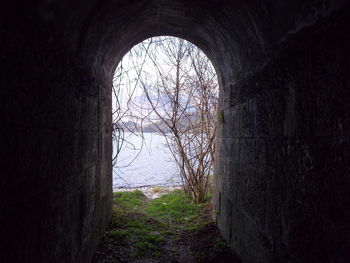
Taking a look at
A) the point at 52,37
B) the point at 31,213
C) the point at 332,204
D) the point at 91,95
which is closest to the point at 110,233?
the point at 91,95

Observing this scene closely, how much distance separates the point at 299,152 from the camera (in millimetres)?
1989

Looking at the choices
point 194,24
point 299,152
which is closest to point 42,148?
point 299,152

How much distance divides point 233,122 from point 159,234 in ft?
8.00

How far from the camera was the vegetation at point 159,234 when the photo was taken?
12.8ft

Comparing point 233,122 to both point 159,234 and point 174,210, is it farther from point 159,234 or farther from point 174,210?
A: point 174,210

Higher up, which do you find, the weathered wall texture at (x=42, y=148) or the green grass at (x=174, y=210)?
the weathered wall texture at (x=42, y=148)

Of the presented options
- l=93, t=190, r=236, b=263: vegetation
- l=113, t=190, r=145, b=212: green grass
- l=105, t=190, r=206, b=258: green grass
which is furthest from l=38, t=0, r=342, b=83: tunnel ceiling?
l=113, t=190, r=145, b=212: green grass

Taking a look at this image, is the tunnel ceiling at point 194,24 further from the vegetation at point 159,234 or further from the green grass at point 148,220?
the green grass at point 148,220

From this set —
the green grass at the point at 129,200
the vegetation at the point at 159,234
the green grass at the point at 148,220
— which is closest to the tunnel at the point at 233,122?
the vegetation at the point at 159,234

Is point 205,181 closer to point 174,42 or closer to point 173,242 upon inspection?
point 173,242

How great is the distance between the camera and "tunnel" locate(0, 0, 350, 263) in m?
1.54

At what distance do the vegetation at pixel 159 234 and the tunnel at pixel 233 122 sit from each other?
44 centimetres

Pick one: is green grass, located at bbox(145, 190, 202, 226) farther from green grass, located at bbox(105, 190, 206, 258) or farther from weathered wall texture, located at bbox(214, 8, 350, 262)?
weathered wall texture, located at bbox(214, 8, 350, 262)

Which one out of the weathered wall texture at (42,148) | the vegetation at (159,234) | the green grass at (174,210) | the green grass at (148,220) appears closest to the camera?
the weathered wall texture at (42,148)
